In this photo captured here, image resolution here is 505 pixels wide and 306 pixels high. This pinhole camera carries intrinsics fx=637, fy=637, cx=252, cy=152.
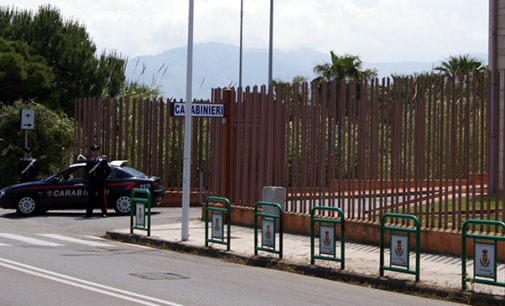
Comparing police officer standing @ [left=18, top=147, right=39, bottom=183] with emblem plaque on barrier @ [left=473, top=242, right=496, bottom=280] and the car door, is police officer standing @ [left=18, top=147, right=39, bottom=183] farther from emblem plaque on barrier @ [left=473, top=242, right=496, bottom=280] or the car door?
emblem plaque on barrier @ [left=473, top=242, right=496, bottom=280]

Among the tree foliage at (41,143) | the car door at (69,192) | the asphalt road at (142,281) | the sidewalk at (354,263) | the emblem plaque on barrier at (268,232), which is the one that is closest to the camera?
the asphalt road at (142,281)

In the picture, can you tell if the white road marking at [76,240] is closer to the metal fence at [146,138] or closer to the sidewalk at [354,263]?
the sidewalk at [354,263]

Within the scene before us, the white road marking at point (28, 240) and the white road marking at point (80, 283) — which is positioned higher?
the white road marking at point (80, 283)

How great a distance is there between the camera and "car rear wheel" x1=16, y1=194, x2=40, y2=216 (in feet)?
56.5

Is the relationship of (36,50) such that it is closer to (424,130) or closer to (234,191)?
(234,191)

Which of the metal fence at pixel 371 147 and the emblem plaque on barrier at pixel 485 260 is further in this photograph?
the metal fence at pixel 371 147

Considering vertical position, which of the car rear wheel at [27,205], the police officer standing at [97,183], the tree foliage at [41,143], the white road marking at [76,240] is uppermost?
the tree foliage at [41,143]

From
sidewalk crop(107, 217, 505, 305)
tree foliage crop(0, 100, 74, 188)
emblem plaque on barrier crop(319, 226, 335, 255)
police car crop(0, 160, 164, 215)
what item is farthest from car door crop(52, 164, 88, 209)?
emblem plaque on barrier crop(319, 226, 335, 255)

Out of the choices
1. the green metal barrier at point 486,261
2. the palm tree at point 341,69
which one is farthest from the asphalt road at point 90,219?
the palm tree at point 341,69

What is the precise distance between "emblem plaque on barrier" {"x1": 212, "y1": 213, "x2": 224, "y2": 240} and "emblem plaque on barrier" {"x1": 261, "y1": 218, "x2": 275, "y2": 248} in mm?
1035

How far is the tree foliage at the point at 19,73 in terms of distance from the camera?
29484 mm

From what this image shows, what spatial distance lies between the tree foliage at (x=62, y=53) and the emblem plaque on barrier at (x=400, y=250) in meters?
25.7

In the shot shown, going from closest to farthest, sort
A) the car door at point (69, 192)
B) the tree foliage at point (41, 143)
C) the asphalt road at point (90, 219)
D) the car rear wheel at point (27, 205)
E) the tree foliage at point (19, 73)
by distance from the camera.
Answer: the asphalt road at point (90, 219), the car rear wheel at point (27, 205), the car door at point (69, 192), the tree foliage at point (41, 143), the tree foliage at point (19, 73)

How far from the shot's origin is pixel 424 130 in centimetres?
1122
